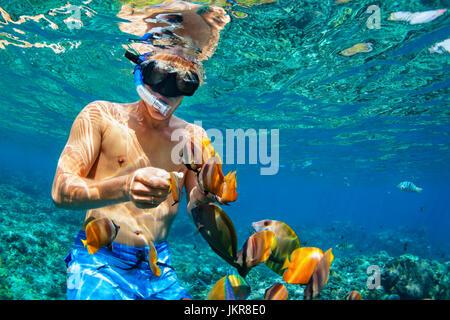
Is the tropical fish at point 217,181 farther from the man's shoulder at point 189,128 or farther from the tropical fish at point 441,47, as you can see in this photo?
the tropical fish at point 441,47

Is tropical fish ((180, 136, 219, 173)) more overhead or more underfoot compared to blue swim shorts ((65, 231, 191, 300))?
more overhead

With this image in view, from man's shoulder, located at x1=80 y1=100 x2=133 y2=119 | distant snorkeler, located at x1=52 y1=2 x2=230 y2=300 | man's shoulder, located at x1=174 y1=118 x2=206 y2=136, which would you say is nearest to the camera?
distant snorkeler, located at x1=52 y1=2 x2=230 y2=300

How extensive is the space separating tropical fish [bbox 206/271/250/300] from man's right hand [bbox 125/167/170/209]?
774 millimetres

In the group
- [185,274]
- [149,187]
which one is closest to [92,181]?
[149,187]

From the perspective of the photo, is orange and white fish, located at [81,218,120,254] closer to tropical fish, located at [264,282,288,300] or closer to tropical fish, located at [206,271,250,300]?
tropical fish, located at [206,271,250,300]

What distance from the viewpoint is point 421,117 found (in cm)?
1606

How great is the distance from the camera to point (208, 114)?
769 inches

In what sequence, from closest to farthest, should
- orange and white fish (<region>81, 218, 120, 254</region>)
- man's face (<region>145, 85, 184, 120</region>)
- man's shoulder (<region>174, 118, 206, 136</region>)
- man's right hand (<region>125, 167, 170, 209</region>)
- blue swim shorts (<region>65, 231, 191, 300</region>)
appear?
man's right hand (<region>125, 167, 170, 209</region>)
orange and white fish (<region>81, 218, 120, 254</region>)
blue swim shorts (<region>65, 231, 191, 300</region>)
man's face (<region>145, 85, 184, 120</region>)
man's shoulder (<region>174, 118, 206, 136</region>)

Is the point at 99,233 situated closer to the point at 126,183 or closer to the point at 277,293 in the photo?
the point at 126,183

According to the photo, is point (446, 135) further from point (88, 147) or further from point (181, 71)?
point (88, 147)

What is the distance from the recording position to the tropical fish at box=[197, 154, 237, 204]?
163 cm

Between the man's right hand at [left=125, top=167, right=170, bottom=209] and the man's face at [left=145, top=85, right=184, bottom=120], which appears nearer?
the man's right hand at [left=125, top=167, right=170, bottom=209]

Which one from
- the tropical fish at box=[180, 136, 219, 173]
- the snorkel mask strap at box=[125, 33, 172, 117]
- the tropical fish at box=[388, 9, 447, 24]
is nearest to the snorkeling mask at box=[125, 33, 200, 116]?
the snorkel mask strap at box=[125, 33, 172, 117]

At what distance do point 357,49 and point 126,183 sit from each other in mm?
10885
